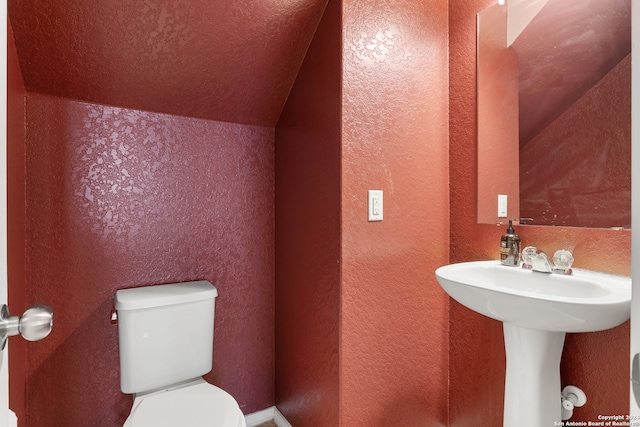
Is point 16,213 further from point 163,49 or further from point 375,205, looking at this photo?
point 375,205

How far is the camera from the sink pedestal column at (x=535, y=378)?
1025mm

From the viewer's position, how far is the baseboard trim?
1.75 metres

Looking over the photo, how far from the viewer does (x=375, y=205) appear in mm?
1319

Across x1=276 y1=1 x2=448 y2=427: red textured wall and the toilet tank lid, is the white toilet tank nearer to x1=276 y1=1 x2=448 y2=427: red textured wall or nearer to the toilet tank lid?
the toilet tank lid

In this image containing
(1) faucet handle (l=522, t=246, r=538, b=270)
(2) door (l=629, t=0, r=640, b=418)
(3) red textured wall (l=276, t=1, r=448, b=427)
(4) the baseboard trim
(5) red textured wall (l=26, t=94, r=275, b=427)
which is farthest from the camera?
(4) the baseboard trim

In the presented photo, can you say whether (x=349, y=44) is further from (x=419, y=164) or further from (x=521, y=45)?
(x=521, y=45)

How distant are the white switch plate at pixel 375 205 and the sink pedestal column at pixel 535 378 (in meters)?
0.59

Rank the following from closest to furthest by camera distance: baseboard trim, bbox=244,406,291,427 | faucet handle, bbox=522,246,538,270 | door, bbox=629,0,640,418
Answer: door, bbox=629,0,640,418 → faucet handle, bbox=522,246,538,270 → baseboard trim, bbox=244,406,291,427

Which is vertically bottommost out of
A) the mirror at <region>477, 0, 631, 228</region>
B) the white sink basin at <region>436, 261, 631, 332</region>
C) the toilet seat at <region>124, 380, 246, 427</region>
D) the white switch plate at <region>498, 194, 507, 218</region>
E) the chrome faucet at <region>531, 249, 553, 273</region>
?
the toilet seat at <region>124, 380, 246, 427</region>

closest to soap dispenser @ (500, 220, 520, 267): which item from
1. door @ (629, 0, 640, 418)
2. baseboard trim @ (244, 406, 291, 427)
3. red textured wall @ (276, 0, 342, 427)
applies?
red textured wall @ (276, 0, 342, 427)

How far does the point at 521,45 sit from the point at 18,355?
2252mm

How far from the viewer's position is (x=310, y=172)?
1.45 metres

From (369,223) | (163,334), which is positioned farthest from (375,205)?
(163,334)

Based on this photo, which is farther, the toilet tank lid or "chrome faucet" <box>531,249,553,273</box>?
the toilet tank lid
